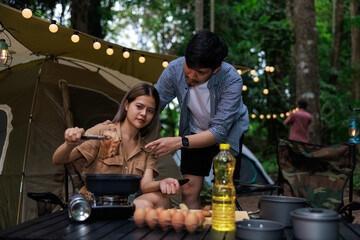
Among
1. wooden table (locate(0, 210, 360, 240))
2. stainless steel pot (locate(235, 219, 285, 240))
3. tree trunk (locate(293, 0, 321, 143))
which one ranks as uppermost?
tree trunk (locate(293, 0, 321, 143))

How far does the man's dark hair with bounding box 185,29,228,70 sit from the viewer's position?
7.52 ft

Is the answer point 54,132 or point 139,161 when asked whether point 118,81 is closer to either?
point 54,132

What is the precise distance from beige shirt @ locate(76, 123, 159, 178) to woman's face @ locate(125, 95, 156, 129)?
123 millimetres

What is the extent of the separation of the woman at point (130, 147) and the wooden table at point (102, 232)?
0.51 m

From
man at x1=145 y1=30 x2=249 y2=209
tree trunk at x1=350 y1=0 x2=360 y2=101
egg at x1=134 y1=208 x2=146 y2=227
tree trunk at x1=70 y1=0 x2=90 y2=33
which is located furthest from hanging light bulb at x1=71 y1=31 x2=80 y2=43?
tree trunk at x1=350 y1=0 x2=360 y2=101

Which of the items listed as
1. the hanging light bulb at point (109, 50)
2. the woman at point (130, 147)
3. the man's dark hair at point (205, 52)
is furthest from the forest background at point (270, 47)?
the man's dark hair at point (205, 52)

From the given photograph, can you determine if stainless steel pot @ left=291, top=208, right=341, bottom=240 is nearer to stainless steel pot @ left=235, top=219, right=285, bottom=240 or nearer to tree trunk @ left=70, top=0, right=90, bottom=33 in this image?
stainless steel pot @ left=235, top=219, right=285, bottom=240

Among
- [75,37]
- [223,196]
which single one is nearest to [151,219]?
[223,196]

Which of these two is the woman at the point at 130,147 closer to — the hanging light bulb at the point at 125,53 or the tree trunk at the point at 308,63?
the hanging light bulb at the point at 125,53

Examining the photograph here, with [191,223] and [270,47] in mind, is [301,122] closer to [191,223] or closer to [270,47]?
[270,47]

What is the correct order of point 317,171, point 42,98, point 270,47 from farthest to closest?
point 270,47 < point 42,98 < point 317,171

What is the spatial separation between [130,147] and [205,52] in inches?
28.4

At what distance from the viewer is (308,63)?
292 inches

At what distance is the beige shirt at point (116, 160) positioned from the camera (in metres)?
2.25
